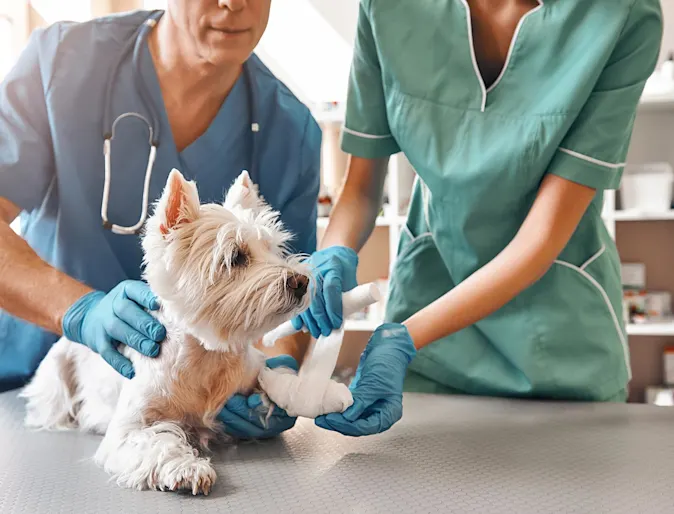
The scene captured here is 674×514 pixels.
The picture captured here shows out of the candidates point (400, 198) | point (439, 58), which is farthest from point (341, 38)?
point (439, 58)

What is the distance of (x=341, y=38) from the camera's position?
3.19 metres

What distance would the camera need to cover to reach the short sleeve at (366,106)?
1393 millimetres

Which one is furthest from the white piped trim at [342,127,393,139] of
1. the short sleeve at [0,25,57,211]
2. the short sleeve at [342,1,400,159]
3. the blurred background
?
the blurred background

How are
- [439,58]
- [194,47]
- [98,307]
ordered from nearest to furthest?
[98,307] < [194,47] < [439,58]

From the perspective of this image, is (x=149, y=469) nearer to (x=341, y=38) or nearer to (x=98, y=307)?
(x=98, y=307)

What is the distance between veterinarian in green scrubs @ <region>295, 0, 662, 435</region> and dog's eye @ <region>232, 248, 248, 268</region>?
191 millimetres

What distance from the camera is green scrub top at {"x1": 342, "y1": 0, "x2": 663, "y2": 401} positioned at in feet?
4.00

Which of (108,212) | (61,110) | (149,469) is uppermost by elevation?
(61,110)

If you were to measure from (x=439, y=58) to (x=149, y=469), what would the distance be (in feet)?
2.96

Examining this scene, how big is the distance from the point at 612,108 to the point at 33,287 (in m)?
1.02

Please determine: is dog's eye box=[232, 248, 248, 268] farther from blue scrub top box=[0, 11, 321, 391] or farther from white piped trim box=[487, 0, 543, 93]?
white piped trim box=[487, 0, 543, 93]

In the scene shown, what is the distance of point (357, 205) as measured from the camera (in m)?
1.44

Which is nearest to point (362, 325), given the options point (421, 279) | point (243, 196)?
point (421, 279)

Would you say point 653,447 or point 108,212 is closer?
point 653,447
